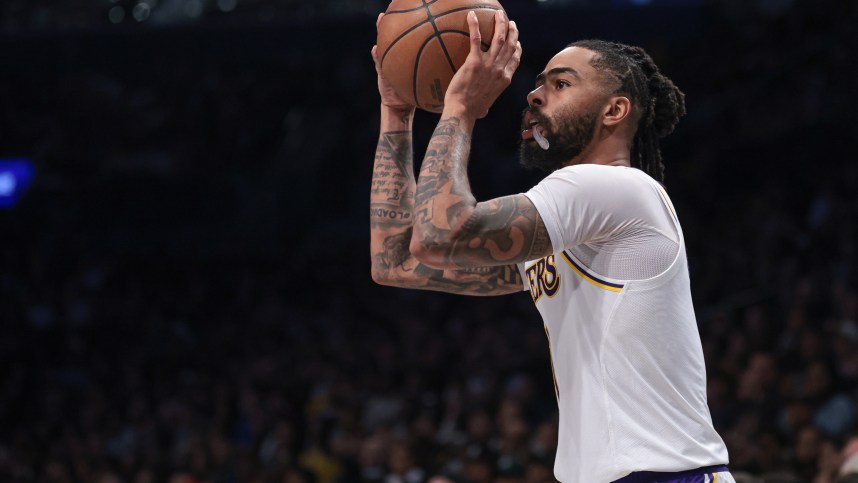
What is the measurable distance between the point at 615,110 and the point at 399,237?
0.81m

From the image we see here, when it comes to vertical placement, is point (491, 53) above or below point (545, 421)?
above

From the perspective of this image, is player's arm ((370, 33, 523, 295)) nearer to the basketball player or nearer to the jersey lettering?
the jersey lettering

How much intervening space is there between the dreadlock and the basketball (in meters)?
0.32

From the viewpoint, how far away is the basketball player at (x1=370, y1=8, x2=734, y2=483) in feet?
8.05

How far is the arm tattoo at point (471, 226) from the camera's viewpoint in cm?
246

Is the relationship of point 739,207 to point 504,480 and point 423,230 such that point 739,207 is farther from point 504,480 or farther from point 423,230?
point 423,230

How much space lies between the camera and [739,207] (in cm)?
1115

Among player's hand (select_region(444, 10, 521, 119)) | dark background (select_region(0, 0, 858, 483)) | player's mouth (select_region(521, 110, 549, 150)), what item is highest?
player's hand (select_region(444, 10, 521, 119))

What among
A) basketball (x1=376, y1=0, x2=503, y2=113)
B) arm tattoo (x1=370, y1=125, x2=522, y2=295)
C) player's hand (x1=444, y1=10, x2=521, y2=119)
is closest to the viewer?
player's hand (x1=444, y1=10, x2=521, y2=119)

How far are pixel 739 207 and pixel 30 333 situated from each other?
894cm

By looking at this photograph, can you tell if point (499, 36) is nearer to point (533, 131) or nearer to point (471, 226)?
point (533, 131)

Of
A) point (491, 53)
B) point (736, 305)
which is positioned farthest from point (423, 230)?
point (736, 305)

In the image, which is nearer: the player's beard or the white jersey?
the white jersey

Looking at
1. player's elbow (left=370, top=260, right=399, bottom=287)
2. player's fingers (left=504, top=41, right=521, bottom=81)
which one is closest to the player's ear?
player's fingers (left=504, top=41, right=521, bottom=81)
